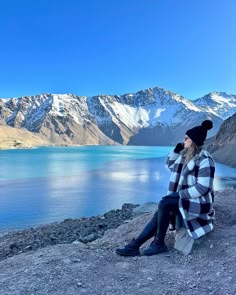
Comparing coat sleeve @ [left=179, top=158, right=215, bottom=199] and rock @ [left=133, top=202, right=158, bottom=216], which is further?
rock @ [left=133, top=202, right=158, bottom=216]

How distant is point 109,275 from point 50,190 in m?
30.5

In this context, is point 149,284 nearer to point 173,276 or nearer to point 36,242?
point 173,276

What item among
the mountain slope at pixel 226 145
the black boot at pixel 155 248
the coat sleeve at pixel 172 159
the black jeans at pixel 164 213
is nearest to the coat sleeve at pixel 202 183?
the black jeans at pixel 164 213

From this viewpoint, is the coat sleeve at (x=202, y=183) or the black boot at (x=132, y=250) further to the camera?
the black boot at (x=132, y=250)

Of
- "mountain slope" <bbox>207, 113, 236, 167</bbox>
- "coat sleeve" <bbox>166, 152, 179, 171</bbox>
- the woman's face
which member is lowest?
"mountain slope" <bbox>207, 113, 236, 167</bbox>

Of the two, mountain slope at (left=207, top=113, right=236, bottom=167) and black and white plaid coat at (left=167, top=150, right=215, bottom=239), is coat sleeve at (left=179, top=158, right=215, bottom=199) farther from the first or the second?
mountain slope at (left=207, top=113, right=236, bottom=167)

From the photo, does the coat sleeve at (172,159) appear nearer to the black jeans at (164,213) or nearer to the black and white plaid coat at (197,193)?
the black and white plaid coat at (197,193)

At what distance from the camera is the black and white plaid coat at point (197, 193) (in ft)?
21.7

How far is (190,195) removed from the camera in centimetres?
665

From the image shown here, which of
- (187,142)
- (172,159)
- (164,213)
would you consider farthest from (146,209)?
(187,142)

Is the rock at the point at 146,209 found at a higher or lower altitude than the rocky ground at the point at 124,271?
lower

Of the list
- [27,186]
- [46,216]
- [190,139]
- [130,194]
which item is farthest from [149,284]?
[27,186]

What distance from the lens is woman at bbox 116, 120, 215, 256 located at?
666 cm

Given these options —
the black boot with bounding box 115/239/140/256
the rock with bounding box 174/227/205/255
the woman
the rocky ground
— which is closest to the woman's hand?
the woman
